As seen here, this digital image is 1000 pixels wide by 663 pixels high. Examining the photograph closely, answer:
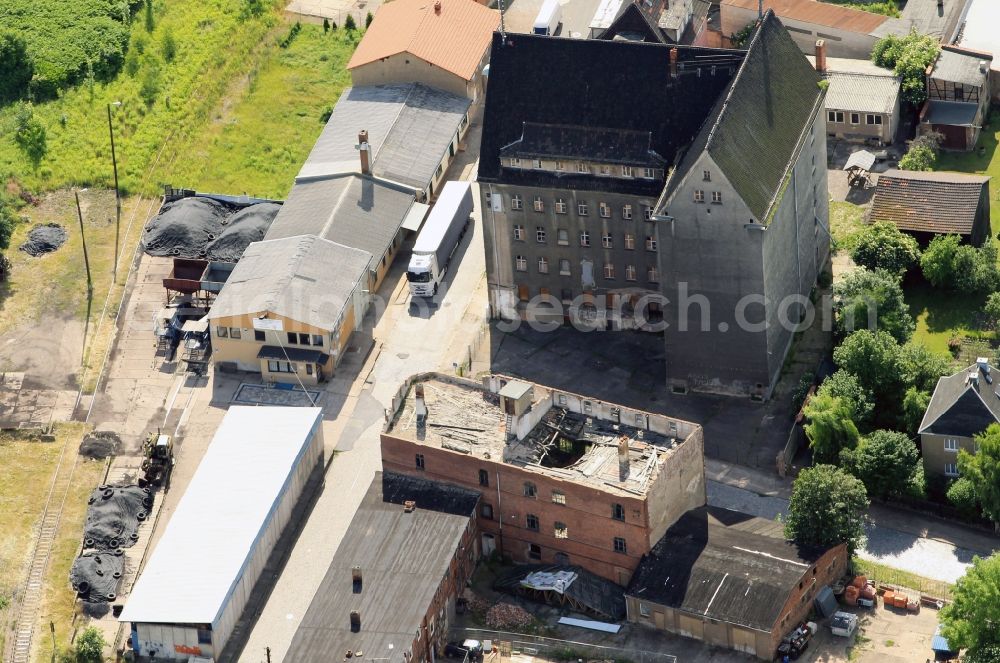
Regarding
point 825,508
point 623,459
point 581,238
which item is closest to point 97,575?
point 623,459

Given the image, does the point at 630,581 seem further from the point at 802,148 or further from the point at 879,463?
the point at 802,148

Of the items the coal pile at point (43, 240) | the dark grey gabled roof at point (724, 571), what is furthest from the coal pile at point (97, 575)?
the coal pile at point (43, 240)

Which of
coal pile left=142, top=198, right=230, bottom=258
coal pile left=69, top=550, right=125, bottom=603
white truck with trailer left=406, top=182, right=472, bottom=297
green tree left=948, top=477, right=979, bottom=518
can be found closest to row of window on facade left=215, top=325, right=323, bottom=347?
white truck with trailer left=406, top=182, right=472, bottom=297

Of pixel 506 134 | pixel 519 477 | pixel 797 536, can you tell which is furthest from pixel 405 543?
pixel 506 134

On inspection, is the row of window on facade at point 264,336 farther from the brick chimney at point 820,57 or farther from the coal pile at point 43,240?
the brick chimney at point 820,57

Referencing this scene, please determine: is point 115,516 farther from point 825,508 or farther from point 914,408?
point 914,408
